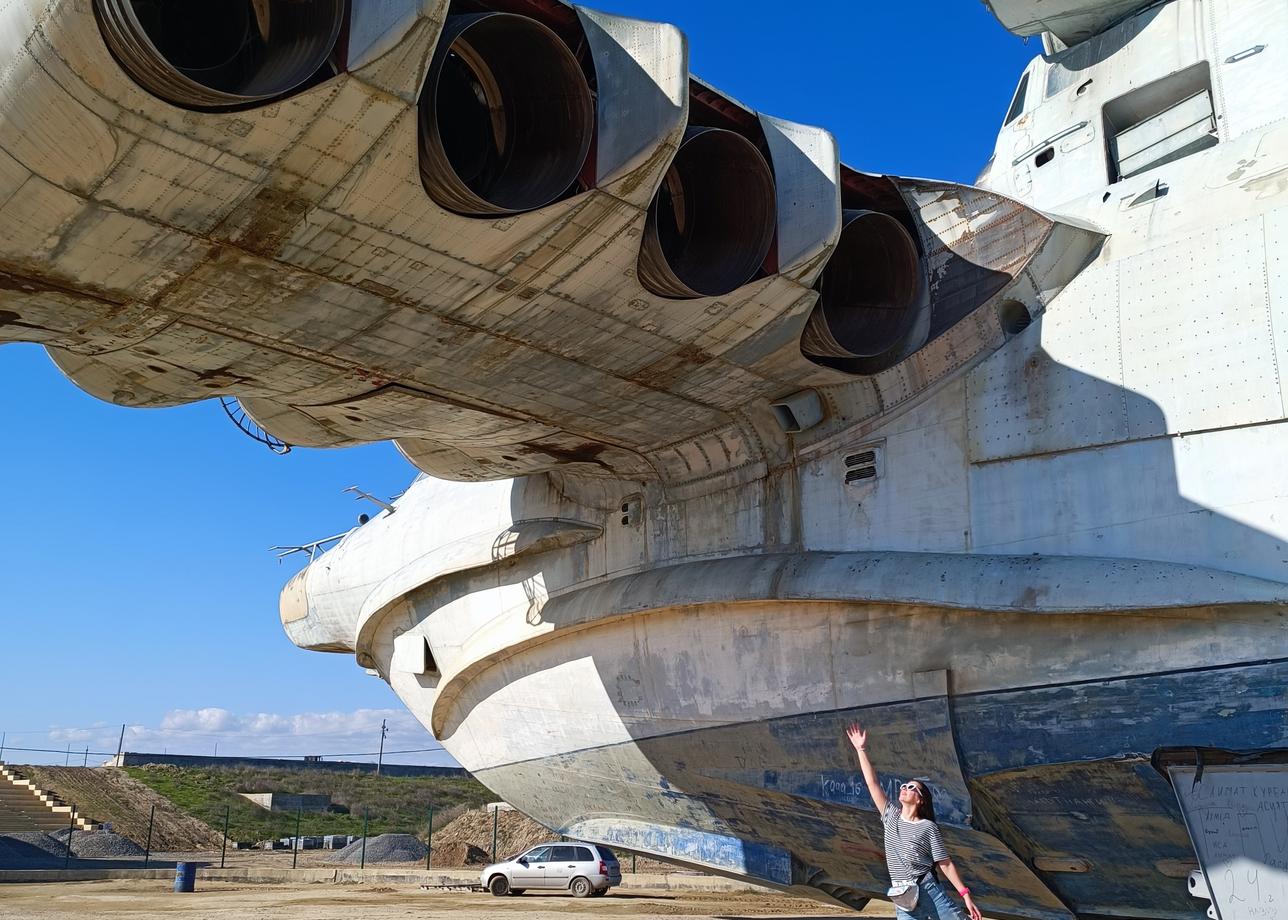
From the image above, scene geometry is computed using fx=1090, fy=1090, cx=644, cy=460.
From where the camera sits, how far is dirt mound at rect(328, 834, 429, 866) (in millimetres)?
36125

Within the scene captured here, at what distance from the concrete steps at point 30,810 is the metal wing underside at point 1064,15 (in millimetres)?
43053

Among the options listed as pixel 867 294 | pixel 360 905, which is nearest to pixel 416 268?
pixel 867 294

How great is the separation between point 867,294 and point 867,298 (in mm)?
42

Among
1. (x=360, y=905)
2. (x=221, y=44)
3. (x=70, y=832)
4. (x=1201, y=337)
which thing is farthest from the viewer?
(x=70, y=832)

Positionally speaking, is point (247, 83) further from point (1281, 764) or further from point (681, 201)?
point (1281, 764)

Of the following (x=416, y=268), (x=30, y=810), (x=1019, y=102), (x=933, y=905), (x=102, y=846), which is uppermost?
(x=1019, y=102)

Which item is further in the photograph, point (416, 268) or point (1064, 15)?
point (1064, 15)

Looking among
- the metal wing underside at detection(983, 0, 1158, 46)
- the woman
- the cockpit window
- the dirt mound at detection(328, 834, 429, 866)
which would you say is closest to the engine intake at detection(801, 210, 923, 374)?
the cockpit window

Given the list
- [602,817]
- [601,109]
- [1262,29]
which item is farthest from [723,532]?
[1262,29]

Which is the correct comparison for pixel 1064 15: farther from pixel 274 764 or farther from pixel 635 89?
pixel 274 764

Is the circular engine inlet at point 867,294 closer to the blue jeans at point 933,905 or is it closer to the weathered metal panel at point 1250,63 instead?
the weathered metal panel at point 1250,63

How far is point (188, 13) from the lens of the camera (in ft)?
25.1

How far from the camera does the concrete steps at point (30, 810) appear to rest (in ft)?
138

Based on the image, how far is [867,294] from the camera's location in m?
11.6
